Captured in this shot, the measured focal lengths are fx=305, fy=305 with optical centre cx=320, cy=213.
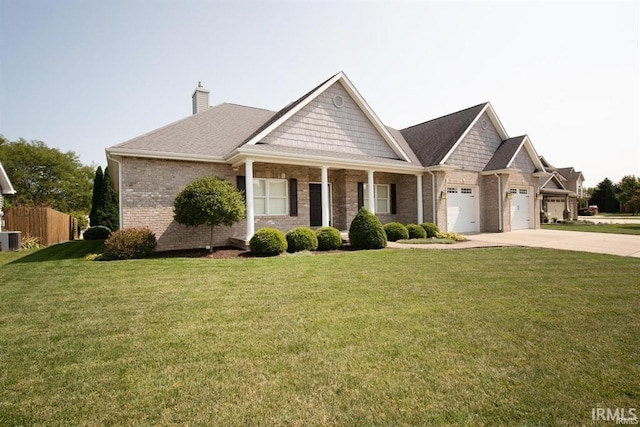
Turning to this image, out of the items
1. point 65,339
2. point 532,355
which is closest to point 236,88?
point 65,339

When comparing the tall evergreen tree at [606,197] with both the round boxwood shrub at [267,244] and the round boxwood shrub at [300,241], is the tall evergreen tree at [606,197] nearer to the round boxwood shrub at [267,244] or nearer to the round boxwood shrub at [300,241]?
the round boxwood shrub at [300,241]

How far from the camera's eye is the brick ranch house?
11469 mm

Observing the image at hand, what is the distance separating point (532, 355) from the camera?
3.35 meters

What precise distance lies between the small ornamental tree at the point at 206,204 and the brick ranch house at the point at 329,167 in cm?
101

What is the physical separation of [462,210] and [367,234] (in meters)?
8.84

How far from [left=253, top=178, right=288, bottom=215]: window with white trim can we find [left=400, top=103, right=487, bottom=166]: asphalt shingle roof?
8106 millimetres

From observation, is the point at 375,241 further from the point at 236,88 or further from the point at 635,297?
the point at 236,88

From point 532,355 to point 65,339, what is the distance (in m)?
5.57

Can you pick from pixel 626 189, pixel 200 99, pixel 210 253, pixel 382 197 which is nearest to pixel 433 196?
pixel 382 197

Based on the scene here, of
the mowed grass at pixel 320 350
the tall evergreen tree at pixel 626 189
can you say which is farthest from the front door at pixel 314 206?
the tall evergreen tree at pixel 626 189

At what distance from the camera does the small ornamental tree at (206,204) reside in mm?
10039

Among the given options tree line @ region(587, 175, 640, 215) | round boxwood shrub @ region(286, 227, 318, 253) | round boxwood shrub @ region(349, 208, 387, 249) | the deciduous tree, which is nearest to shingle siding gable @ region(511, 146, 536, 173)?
round boxwood shrub @ region(349, 208, 387, 249)

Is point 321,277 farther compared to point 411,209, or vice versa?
point 411,209

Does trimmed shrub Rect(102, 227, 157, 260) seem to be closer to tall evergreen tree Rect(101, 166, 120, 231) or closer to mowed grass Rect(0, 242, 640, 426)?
mowed grass Rect(0, 242, 640, 426)
